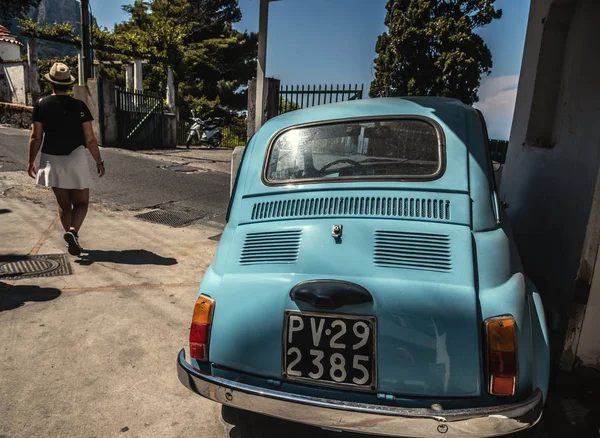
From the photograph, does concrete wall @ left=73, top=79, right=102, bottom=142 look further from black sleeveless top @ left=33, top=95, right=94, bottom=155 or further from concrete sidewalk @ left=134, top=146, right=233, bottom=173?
black sleeveless top @ left=33, top=95, right=94, bottom=155

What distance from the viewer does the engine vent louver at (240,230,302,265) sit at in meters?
2.08

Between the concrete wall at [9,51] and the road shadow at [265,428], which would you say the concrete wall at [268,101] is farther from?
the concrete wall at [9,51]

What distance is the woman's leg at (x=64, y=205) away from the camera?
14.6 feet

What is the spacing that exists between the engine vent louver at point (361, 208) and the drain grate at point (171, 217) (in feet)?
13.5

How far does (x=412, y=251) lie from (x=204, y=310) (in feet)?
3.34

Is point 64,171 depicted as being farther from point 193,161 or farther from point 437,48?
point 437,48

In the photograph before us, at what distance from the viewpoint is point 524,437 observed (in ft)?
6.25

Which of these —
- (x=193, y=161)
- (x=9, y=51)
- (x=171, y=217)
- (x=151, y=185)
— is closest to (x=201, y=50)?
(x=9, y=51)

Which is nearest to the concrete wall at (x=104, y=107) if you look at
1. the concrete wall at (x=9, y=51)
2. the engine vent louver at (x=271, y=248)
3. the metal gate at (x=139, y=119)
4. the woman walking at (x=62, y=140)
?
the metal gate at (x=139, y=119)

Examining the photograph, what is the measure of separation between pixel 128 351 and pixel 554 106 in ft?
15.9

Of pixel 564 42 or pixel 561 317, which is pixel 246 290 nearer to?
pixel 561 317

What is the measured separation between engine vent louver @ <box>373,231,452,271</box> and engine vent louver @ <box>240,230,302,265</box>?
0.40 meters

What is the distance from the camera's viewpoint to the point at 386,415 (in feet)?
5.55

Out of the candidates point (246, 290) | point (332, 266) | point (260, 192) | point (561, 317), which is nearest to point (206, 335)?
point (246, 290)
